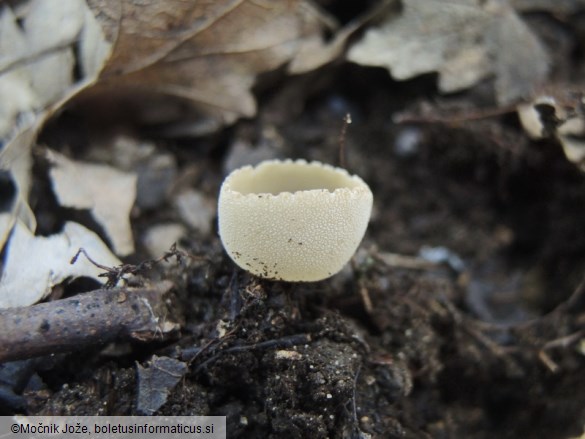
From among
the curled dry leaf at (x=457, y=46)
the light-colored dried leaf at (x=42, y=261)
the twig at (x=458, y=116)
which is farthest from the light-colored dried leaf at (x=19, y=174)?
the twig at (x=458, y=116)

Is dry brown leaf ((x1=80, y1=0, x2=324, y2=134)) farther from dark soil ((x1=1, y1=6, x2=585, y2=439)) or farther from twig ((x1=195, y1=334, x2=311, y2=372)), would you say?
twig ((x1=195, y1=334, x2=311, y2=372))

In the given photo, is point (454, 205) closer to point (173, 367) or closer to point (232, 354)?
point (232, 354)

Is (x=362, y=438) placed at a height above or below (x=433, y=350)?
above

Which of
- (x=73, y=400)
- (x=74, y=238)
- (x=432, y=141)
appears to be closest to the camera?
(x=73, y=400)

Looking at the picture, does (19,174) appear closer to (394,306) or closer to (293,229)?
(293,229)

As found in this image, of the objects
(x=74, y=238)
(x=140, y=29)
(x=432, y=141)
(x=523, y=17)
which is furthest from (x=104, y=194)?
(x=523, y=17)

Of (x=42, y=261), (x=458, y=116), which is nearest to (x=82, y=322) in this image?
(x=42, y=261)

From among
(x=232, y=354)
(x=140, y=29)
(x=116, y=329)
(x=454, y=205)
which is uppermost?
(x=140, y=29)
